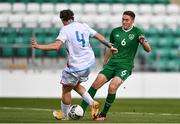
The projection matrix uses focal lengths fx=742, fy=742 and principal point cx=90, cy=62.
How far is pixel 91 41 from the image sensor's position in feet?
90.5

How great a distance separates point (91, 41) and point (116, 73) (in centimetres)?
1319

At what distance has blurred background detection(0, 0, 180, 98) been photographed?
83.4 feet

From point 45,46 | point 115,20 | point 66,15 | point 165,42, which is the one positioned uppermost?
point 66,15

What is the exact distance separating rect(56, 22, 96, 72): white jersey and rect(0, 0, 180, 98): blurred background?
10.8 meters

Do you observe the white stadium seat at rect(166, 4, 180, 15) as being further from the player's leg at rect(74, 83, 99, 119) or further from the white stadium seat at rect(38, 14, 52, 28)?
the player's leg at rect(74, 83, 99, 119)

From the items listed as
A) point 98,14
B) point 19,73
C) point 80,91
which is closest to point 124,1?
point 98,14

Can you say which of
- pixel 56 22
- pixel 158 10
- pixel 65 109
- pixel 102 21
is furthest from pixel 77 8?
pixel 65 109

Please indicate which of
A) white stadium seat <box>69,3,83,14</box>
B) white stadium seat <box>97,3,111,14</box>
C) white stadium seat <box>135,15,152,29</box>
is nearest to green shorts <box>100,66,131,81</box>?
white stadium seat <box>135,15,152,29</box>

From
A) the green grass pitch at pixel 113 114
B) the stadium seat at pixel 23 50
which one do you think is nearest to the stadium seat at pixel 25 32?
the stadium seat at pixel 23 50

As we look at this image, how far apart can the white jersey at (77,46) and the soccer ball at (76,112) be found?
73 cm

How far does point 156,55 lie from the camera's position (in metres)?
26.5

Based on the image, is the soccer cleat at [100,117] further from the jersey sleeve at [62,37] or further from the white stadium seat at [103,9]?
the white stadium seat at [103,9]

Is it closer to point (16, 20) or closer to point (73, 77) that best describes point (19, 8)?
point (16, 20)

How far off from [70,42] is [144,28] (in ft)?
54.3
